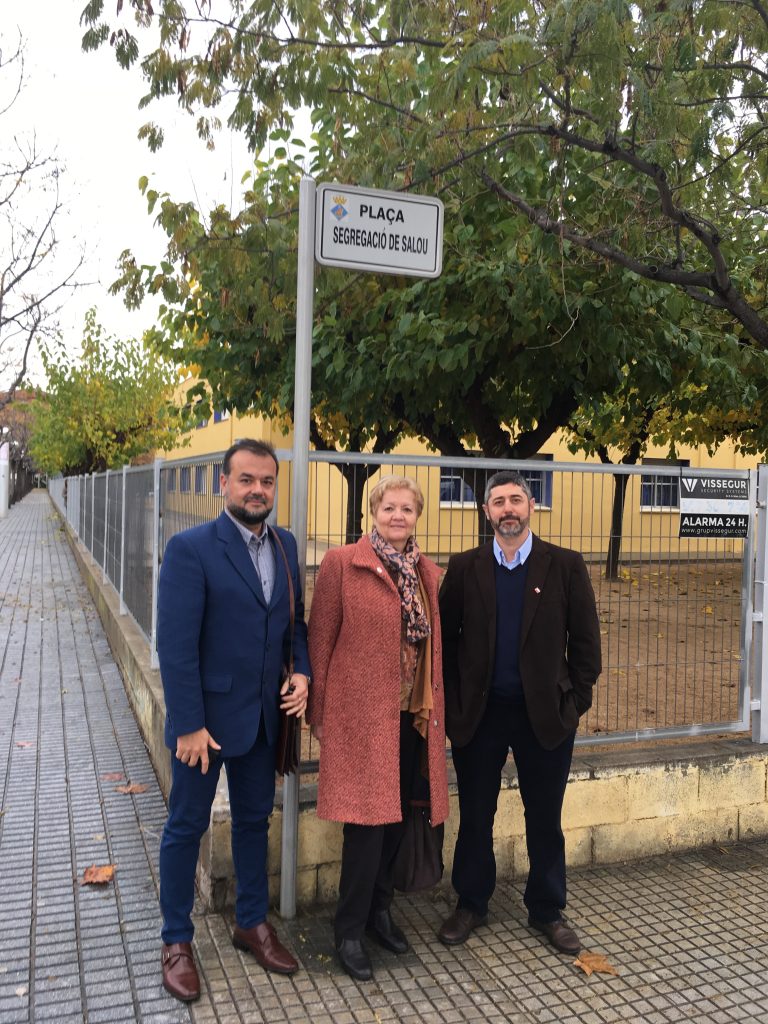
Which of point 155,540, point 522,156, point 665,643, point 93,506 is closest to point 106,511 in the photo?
point 93,506

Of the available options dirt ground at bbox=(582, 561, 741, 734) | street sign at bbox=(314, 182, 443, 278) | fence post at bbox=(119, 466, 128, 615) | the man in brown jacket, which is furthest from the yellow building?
fence post at bbox=(119, 466, 128, 615)

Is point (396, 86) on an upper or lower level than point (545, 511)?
upper

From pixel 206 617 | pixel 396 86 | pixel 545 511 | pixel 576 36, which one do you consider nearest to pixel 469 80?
pixel 576 36

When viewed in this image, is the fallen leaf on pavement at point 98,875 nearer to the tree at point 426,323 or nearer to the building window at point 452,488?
the building window at point 452,488

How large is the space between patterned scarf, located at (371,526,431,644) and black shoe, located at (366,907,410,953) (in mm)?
1152

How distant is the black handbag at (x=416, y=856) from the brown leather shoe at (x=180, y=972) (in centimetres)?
→ 82

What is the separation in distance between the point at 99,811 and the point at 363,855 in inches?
88.5

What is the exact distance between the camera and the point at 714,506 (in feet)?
16.2

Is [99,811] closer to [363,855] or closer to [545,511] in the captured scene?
[363,855]

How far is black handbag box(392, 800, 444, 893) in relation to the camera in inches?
140

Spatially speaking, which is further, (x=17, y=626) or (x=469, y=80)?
(x=17, y=626)

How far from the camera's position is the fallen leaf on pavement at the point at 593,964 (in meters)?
3.54

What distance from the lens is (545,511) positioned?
14.3 feet

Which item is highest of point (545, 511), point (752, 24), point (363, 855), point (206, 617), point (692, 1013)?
point (752, 24)
